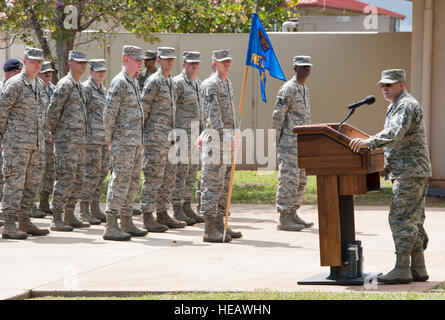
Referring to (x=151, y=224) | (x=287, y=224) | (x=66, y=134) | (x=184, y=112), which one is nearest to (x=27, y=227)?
(x=66, y=134)

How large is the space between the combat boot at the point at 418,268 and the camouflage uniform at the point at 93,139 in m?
5.43

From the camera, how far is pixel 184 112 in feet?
38.0

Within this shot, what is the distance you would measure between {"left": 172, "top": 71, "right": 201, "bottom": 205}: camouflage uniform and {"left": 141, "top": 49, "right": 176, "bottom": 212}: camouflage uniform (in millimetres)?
681

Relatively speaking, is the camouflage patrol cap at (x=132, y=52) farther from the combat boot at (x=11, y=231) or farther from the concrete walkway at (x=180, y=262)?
the combat boot at (x=11, y=231)

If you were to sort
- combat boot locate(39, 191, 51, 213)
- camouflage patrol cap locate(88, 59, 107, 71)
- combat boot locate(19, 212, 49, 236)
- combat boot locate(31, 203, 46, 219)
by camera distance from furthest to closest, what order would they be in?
1. combat boot locate(39, 191, 51, 213)
2. combat boot locate(31, 203, 46, 219)
3. camouflage patrol cap locate(88, 59, 107, 71)
4. combat boot locate(19, 212, 49, 236)

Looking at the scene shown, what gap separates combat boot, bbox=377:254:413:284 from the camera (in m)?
7.16

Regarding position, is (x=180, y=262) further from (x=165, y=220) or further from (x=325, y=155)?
(x=165, y=220)

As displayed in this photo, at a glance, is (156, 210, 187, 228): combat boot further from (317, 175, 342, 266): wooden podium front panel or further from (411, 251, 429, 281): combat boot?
(411, 251, 429, 281): combat boot

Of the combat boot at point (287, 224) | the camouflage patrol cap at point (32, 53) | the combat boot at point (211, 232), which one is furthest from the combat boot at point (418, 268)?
the camouflage patrol cap at point (32, 53)

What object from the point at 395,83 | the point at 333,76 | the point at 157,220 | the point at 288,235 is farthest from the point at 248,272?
the point at 333,76

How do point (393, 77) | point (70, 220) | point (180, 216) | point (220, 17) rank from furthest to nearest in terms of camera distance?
point (220, 17)
point (180, 216)
point (70, 220)
point (393, 77)

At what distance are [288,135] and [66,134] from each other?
9.20ft

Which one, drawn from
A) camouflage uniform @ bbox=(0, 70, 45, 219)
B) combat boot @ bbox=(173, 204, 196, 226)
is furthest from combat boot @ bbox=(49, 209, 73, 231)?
combat boot @ bbox=(173, 204, 196, 226)
